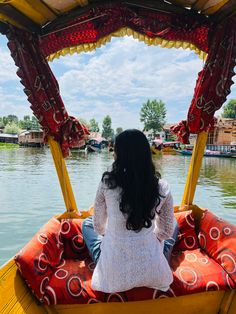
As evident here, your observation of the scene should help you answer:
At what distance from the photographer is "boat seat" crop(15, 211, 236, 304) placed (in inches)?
66.3

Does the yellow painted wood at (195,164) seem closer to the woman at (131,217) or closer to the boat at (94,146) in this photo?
the woman at (131,217)

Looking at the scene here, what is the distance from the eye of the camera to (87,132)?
2.66m

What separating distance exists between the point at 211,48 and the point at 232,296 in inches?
69.4

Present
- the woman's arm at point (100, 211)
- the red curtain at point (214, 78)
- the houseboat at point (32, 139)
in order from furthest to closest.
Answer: the houseboat at point (32, 139) → the red curtain at point (214, 78) → the woman's arm at point (100, 211)

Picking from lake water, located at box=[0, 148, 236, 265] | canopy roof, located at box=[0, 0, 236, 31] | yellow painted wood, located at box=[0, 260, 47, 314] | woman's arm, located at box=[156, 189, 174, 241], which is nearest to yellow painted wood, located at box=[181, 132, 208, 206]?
canopy roof, located at box=[0, 0, 236, 31]

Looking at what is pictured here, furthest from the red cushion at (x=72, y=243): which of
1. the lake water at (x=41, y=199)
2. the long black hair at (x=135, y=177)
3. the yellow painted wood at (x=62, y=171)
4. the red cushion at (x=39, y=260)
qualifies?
the lake water at (x=41, y=199)

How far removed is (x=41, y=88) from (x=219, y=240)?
65.4 inches

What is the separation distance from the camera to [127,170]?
147 cm

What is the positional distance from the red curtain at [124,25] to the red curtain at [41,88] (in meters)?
0.23

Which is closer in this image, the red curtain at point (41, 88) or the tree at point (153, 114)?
the red curtain at point (41, 88)

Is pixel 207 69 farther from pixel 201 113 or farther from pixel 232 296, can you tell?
pixel 232 296

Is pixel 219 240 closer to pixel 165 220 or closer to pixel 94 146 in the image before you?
pixel 165 220

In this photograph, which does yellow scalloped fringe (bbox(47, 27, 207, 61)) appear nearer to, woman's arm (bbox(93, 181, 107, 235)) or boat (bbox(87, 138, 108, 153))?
woman's arm (bbox(93, 181, 107, 235))

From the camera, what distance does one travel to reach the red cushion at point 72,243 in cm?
222
